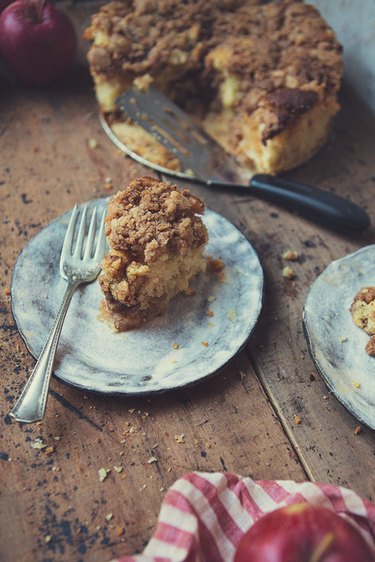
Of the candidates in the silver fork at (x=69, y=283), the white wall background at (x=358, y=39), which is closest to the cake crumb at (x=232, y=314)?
the silver fork at (x=69, y=283)

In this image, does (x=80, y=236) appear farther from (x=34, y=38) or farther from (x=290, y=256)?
(x=34, y=38)

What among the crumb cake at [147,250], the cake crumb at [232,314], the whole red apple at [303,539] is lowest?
the cake crumb at [232,314]

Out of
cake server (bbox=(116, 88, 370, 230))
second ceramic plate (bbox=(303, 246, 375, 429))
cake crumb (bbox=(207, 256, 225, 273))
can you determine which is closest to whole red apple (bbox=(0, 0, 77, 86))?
cake server (bbox=(116, 88, 370, 230))

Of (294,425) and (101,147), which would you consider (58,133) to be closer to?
(101,147)

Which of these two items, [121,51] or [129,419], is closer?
[129,419]

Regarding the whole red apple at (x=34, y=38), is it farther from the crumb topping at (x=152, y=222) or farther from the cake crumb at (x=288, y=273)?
the cake crumb at (x=288, y=273)

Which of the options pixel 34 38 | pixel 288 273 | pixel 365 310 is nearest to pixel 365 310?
pixel 365 310

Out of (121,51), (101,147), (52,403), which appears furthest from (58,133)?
(52,403)
